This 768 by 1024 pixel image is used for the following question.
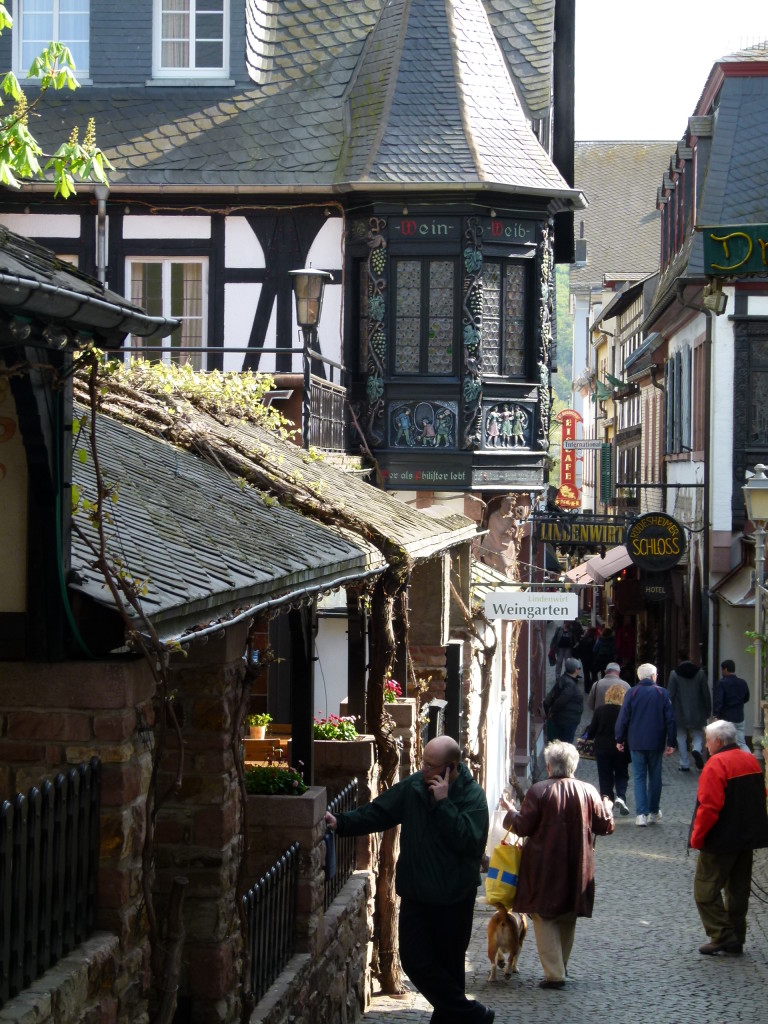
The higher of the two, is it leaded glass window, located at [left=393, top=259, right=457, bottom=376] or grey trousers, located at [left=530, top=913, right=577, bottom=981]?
leaded glass window, located at [left=393, top=259, right=457, bottom=376]

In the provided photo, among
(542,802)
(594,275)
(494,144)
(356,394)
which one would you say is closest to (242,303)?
(356,394)

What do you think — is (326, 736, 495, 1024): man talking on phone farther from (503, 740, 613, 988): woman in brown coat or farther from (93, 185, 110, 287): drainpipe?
(93, 185, 110, 287): drainpipe

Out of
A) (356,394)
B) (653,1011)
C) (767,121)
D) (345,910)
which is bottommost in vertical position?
(653,1011)

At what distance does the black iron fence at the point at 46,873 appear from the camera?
4.53 metres

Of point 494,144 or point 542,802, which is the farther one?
point 494,144

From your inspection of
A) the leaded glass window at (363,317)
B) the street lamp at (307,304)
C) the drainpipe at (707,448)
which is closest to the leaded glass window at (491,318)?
the leaded glass window at (363,317)

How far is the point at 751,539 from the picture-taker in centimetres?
2516

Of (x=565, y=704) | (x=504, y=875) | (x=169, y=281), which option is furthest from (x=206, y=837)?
(x=565, y=704)

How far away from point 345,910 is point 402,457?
9.85 m

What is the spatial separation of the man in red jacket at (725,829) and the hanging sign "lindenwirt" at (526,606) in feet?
16.5

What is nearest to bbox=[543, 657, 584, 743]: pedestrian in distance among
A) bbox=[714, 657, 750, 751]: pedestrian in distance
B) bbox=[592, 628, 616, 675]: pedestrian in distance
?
bbox=[714, 657, 750, 751]: pedestrian in distance

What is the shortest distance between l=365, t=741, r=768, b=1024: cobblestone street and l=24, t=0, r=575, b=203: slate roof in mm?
7974

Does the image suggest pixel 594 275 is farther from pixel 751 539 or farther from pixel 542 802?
pixel 542 802

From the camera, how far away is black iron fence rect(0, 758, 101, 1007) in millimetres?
4531
